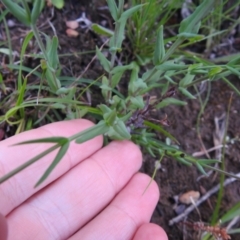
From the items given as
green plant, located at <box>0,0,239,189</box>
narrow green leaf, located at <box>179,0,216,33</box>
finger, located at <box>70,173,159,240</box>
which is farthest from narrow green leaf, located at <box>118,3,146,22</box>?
finger, located at <box>70,173,159,240</box>

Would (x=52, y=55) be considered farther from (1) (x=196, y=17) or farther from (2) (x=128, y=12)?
(1) (x=196, y=17)

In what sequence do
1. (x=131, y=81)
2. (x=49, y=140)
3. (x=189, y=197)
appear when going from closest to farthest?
(x=49, y=140)
(x=131, y=81)
(x=189, y=197)

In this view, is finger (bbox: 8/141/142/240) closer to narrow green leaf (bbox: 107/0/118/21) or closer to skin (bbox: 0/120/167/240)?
skin (bbox: 0/120/167/240)

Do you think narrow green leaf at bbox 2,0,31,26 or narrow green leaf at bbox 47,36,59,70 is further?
narrow green leaf at bbox 47,36,59,70

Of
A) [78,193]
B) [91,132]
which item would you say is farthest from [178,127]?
[91,132]

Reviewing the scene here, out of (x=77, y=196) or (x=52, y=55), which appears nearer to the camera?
(x=52, y=55)

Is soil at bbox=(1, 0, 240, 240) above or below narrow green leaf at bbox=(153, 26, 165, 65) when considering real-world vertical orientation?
below

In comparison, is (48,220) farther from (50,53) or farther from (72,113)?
(50,53)
